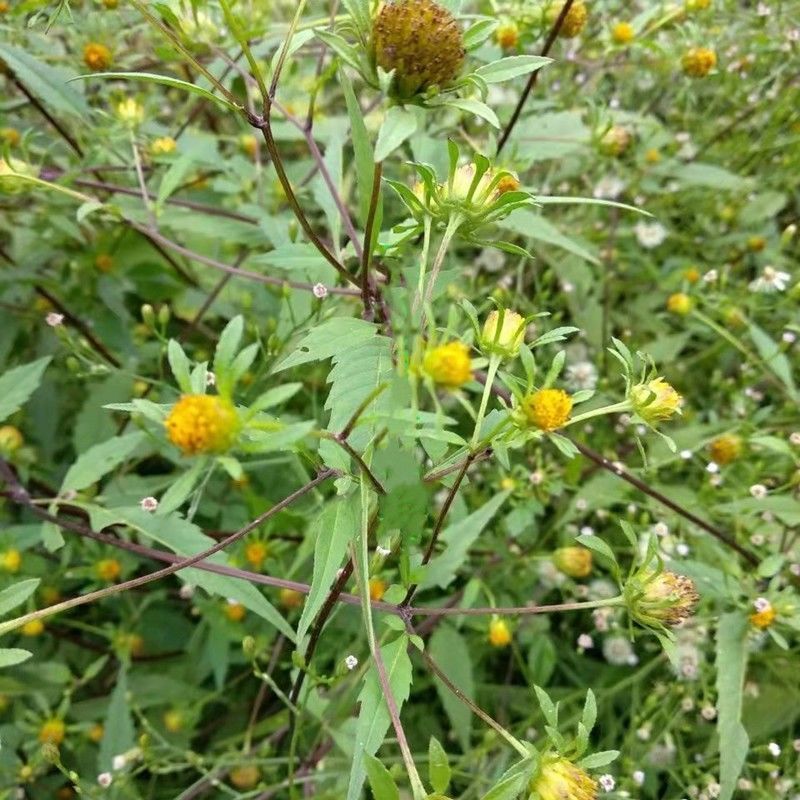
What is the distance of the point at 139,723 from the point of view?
1.54 metres

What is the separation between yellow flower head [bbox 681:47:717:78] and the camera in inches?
62.2

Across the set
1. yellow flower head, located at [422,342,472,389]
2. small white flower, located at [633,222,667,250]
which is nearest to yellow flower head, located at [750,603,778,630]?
yellow flower head, located at [422,342,472,389]

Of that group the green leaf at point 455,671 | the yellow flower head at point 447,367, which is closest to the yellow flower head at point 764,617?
the green leaf at point 455,671

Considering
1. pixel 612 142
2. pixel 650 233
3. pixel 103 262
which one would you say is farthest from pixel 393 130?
pixel 650 233

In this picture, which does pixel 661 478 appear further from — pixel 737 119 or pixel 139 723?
pixel 139 723

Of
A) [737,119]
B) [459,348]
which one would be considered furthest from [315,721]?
[737,119]

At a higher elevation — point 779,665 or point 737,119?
point 737,119

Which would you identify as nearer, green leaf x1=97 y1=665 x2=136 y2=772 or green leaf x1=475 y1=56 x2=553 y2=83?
green leaf x1=475 y1=56 x2=553 y2=83

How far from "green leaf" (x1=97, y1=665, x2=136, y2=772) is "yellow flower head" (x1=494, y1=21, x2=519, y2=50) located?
1360mm

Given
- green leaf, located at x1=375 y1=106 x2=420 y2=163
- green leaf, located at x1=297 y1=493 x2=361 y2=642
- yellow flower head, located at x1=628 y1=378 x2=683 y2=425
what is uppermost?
green leaf, located at x1=375 y1=106 x2=420 y2=163

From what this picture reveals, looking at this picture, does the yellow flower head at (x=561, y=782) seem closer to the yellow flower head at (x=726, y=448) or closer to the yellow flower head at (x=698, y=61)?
the yellow flower head at (x=726, y=448)

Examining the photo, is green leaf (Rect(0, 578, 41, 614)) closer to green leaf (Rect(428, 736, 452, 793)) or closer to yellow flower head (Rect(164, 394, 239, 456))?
yellow flower head (Rect(164, 394, 239, 456))

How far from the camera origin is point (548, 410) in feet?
2.48

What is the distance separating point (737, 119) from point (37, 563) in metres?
1.97
